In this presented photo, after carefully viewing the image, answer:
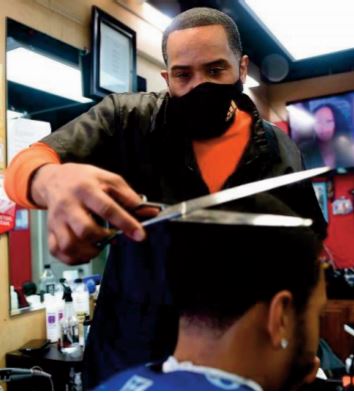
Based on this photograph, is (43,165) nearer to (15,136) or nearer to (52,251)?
(52,251)

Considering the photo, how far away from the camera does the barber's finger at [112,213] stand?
0.76 m

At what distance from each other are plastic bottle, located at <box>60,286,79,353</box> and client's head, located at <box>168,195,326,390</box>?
62.2 inches

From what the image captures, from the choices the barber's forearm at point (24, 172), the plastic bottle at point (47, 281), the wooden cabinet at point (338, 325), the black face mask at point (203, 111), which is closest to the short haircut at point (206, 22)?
the black face mask at point (203, 111)

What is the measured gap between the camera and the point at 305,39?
342 centimetres

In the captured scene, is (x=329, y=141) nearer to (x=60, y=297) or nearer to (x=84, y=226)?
(x=60, y=297)

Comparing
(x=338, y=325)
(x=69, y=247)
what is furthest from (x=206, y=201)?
(x=338, y=325)

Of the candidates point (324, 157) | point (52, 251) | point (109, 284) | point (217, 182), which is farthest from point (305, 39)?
point (52, 251)

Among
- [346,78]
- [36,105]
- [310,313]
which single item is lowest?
[310,313]

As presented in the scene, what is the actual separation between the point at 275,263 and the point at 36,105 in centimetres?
226

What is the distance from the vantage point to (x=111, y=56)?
2.96 metres

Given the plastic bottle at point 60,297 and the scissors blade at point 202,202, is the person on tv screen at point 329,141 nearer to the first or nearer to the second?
the plastic bottle at point 60,297

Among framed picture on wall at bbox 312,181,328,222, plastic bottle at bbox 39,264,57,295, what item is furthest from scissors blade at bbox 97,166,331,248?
framed picture on wall at bbox 312,181,328,222

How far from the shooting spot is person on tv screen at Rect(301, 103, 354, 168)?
4.65m

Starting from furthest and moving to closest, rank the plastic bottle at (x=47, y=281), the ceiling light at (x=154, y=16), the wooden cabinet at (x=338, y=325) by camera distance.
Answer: the wooden cabinet at (x=338, y=325) → the ceiling light at (x=154, y=16) → the plastic bottle at (x=47, y=281)
